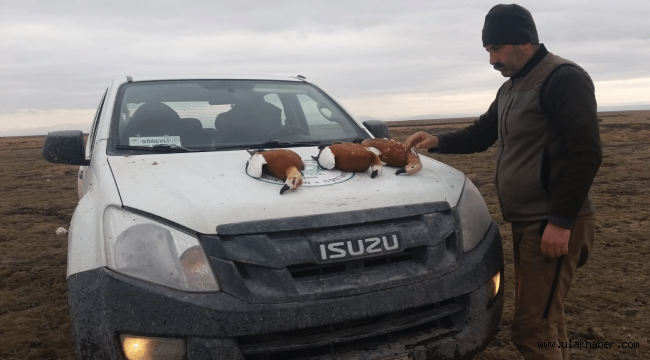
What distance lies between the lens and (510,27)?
258cm

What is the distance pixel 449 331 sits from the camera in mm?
2270

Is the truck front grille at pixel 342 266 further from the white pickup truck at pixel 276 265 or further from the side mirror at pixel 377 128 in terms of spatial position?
the side mirror at pixel 377 128

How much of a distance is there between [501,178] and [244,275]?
1.46 m

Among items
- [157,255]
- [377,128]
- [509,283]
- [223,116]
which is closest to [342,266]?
[157,255]

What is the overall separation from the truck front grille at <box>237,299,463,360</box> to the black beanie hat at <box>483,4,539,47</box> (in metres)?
1.25

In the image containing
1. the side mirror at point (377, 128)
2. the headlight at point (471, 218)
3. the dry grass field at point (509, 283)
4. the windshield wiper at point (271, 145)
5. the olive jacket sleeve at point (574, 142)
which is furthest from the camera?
the side mirror at point (377, 128)

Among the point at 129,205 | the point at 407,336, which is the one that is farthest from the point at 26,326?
the point at 407,336

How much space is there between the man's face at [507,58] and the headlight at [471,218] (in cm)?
59

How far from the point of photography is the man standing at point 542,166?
236 cm

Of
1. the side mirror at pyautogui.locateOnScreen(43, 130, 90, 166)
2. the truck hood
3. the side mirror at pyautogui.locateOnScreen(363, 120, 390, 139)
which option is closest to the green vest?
the truck hood

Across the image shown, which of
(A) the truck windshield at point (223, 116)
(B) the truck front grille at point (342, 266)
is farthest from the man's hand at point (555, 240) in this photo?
(A) the truck windshield at point (223, 116)

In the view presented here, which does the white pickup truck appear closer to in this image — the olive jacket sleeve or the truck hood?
the truck hood

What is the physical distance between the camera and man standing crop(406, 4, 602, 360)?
2.36 m

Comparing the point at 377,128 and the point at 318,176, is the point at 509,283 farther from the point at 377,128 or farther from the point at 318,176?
the point at 318,176
